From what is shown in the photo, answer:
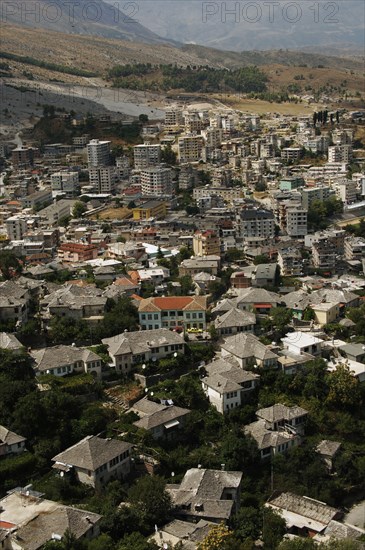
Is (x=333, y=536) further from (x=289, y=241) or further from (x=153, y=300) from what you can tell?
(x=289, y=241)

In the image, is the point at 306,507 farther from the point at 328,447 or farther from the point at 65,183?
the point at 65,183

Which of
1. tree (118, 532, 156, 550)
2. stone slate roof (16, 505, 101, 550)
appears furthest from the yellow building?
tree (118, 532, 156, 550)

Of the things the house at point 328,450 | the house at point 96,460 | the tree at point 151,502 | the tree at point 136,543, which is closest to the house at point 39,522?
the tree at point 136,543

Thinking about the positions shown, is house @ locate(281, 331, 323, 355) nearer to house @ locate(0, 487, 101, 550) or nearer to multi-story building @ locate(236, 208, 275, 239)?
house @ locate(0, 487, 101, 550)

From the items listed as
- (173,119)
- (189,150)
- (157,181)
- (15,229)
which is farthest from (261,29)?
(15,229)

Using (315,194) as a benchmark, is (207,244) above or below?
below

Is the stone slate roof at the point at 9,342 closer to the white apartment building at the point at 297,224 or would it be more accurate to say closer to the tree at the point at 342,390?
the tree at the point at 342,390
